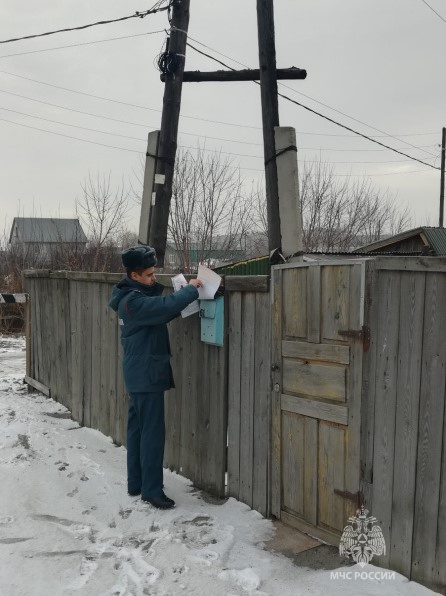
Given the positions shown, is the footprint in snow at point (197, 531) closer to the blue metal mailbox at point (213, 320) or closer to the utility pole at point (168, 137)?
Result: the blue metal mailbox at point (213, 320)

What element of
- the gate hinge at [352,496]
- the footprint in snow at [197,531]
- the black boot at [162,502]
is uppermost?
the gate hinge at [352,496]

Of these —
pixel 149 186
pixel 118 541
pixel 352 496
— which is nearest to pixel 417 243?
pixel 149 186

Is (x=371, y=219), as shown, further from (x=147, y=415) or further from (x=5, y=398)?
(x=147, y=415)

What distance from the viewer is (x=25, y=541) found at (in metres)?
3.35

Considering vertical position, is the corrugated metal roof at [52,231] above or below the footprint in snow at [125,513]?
above

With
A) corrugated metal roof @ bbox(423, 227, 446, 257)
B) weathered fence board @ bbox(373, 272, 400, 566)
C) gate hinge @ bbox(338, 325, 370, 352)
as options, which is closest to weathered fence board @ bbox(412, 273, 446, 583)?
weathered fence board @ bbox(373, 272, 400, 566)

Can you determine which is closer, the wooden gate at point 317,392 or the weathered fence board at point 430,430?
the weathered fence board at point 430,430

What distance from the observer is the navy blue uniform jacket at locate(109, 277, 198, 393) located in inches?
143

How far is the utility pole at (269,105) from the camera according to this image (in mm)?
5555

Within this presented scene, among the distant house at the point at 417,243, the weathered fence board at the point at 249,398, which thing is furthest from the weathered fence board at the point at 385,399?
the distant house at the point at 417,243

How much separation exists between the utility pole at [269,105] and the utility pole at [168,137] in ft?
2.99

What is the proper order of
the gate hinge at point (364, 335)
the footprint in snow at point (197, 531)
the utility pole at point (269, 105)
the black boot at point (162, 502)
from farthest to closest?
the utility pole at point (269, 105)
the black boot at point (162, 502)
the footprint in snow at point (197, 531)
the gate hinge at point (364, 335)

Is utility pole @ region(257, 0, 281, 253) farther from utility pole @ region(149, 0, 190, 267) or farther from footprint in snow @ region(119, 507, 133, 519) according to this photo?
footprint in snow @ region(119, 507, 133, 519)

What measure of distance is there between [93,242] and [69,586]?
18455 millimetres
